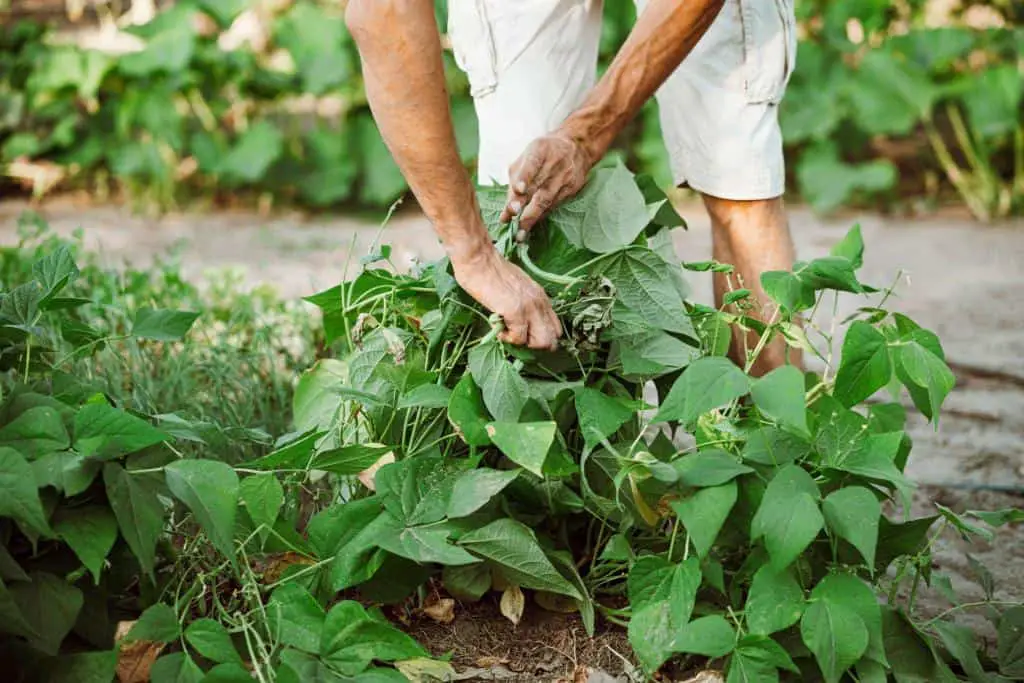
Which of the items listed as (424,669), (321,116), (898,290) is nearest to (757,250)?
(424,669)

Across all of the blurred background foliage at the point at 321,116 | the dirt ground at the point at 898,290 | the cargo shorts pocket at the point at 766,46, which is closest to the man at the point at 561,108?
the cargo shorts pocket at the point at 766,46

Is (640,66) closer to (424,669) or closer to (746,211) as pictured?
(746,211)

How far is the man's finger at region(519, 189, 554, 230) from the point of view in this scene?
1854 millimetres

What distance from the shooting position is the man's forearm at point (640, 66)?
189 cm

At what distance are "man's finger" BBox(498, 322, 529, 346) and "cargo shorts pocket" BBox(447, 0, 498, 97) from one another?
0.48 m

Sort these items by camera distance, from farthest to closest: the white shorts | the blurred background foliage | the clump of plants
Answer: the blurred background foliage → the white shorts → the clump of plants

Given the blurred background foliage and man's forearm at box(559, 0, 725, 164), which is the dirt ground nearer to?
the blurred background foliage

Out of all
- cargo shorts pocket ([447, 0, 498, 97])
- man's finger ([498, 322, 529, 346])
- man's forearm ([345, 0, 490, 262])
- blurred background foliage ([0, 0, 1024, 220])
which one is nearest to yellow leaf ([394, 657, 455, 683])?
man's finger ([498, 322, 529, 346])

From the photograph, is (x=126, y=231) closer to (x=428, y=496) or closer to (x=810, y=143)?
(x=810, y=143)

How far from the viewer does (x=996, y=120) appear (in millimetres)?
4898

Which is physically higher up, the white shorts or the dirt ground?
the white shorts

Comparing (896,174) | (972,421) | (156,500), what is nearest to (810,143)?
(896,174)

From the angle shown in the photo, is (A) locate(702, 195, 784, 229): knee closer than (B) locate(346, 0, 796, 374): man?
No

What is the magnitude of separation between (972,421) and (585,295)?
1.39m
